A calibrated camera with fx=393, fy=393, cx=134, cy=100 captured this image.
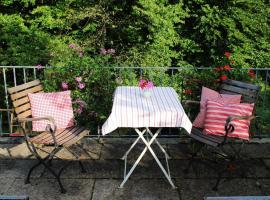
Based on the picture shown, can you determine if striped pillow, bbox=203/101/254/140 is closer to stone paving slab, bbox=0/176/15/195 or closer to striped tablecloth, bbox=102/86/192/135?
striped tablecloth, bbox=102/86/192/135

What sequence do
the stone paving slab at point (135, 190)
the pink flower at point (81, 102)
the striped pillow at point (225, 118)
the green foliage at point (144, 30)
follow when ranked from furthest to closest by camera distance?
the green foliage at point (144, 30)
the pink flower at point (81, 102)
the striped pillow at point (225, 118)
the stone paving slab at point (135, 190)

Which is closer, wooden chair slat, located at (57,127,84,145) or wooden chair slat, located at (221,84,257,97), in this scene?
wooden chair slat, located at (57,127,84,145)

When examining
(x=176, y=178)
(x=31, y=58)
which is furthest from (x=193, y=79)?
(x=31, y=58)

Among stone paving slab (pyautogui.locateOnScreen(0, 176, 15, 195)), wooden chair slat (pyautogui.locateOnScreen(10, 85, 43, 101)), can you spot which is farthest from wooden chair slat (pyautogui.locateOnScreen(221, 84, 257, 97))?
stone paving slab (pyautogui.locateOnScreen(0, 176, 15, 195))

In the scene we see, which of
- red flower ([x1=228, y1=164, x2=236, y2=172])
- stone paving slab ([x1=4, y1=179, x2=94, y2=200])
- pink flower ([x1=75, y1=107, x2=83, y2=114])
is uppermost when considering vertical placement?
pink flower ([x1=75, y1=107, x2=83, y2=114])

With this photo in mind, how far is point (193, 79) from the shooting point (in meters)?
5.55

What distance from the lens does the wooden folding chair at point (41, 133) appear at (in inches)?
171

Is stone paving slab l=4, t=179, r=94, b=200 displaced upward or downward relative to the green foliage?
downward

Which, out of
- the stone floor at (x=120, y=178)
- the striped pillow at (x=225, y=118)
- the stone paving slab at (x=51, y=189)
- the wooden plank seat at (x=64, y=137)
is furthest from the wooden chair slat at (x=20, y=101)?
the striped pillow at (x=225, y=118)

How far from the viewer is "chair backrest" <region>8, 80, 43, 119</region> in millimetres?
4645

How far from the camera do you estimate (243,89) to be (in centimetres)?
494

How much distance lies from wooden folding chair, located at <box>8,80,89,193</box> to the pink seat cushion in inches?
54.3

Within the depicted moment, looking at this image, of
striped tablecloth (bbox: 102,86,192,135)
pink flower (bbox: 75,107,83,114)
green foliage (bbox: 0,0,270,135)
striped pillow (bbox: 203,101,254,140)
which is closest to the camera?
striped tablecloth (bbox: 102,86,192,135)

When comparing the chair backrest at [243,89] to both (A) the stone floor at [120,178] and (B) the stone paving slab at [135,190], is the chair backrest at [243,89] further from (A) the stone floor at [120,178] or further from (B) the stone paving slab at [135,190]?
(B) the stone paving slab at [135,190]
